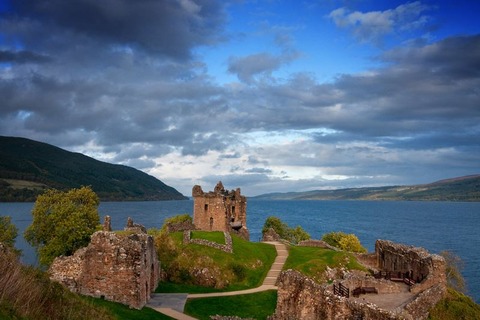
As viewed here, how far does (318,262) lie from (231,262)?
8978 mm

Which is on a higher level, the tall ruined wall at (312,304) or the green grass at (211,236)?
the green grass at (211,236)

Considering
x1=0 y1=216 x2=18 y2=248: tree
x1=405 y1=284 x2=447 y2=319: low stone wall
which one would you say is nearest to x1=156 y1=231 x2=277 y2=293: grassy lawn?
x1=405 y1=284 x2=447 y2=319: low stone wall

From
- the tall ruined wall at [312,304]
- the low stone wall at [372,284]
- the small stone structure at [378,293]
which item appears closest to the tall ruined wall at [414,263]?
the small stone structure at [378,293]

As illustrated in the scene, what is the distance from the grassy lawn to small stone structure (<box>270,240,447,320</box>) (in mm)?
11754

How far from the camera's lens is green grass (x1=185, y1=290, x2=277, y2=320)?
30219 millimetres

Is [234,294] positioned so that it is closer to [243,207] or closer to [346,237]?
[243,207]

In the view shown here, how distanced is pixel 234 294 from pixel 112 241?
45.8ft

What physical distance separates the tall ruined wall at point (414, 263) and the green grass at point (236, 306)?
36.5 feet

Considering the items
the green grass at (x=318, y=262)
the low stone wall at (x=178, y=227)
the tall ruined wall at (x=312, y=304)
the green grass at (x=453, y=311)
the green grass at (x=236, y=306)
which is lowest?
the green grass at (x=236, y=306)

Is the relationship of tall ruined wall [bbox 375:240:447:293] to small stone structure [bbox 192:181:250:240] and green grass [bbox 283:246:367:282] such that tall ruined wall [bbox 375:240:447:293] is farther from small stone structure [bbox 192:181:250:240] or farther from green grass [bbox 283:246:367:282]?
small stone structure [bbox 192:181:250:240]

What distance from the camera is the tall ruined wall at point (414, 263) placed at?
3105 centimetres

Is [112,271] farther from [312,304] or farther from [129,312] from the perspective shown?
[312,304]

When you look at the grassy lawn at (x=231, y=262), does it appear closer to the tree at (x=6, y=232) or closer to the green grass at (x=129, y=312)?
the green grass at (x=129, y=312)

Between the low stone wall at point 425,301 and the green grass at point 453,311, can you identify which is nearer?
the low stone wall at point 425,301
